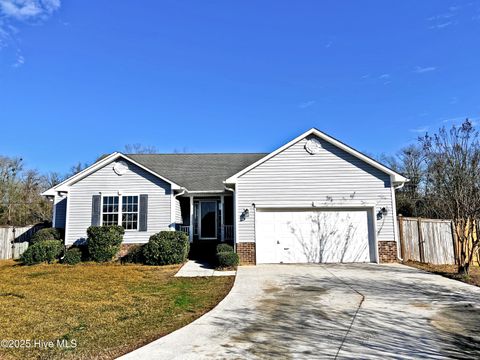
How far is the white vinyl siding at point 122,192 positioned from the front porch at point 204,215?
1.17 meters

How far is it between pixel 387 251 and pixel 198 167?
36.0 ft

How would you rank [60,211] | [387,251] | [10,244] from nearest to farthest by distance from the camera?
[387,251] < [60,211] < [10,244]

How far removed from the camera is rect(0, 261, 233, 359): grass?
→ 568cm

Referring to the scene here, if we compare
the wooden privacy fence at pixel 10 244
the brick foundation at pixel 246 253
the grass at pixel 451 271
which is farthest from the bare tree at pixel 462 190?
the wooden privacy fence at pixel 10 244

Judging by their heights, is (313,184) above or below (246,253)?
above

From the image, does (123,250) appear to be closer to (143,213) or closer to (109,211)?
(143,213)

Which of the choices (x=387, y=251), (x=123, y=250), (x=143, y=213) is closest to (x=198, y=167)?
Result: (x=143, y=213)

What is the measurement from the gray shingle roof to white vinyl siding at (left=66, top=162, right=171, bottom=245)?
5.24 feet

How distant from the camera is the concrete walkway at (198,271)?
481 inches

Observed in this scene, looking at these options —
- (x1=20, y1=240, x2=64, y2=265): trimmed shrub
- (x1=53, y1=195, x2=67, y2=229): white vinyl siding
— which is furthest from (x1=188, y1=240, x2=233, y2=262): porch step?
(x1=53, y1=195, x2=67, y2=229): white vinyl siding

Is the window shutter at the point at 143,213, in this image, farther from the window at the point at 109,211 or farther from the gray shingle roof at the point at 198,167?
the gray shingle roof at the point at 198,167

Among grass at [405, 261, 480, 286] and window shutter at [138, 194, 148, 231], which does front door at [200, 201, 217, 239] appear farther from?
grass at [405, 261, 480, 286]

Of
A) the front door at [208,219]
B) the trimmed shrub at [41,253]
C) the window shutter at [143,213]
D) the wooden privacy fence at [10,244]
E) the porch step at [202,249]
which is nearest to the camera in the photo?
the trimmed shrub at [41,253]

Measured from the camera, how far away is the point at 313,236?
14773 millimetres
